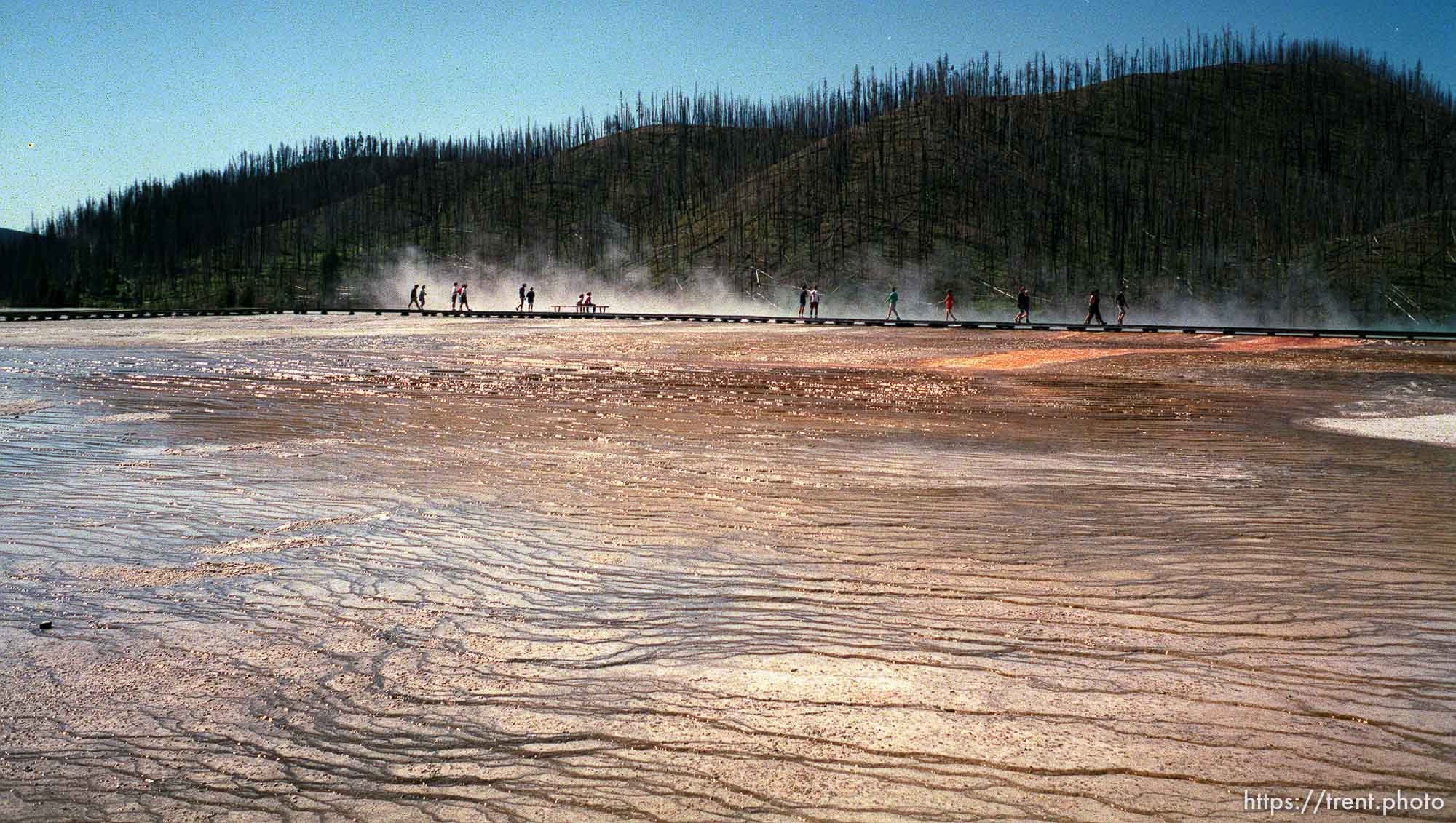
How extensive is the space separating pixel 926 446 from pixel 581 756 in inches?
299

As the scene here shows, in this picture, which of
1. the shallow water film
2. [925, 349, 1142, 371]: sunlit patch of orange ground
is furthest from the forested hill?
the shallow water film

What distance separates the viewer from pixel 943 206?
85562mm

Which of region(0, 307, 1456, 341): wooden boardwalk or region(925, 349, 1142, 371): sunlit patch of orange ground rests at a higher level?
region(0, 307, 1456, 341): wooden boardwalk

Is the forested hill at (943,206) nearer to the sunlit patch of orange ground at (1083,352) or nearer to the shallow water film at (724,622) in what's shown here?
the sunlit patch of orange ground at (1083,352)

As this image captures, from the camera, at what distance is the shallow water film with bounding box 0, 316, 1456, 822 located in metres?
3.54

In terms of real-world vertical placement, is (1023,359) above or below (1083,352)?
below

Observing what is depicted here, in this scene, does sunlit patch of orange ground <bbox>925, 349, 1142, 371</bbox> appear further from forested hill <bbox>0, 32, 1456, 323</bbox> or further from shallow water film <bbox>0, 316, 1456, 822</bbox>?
forested hill <bbox>0, 32, 1456, 323</bbox>

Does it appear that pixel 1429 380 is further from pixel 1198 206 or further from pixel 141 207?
pixel 141 207

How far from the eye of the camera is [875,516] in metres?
7.46

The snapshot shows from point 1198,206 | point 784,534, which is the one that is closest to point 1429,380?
point 784,534

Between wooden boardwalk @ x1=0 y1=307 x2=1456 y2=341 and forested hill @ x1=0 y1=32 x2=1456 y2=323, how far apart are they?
24491 mm

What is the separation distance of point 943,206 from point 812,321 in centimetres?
4179

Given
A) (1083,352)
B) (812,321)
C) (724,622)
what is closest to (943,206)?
(812,321)

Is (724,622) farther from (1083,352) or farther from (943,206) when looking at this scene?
(943,206)
